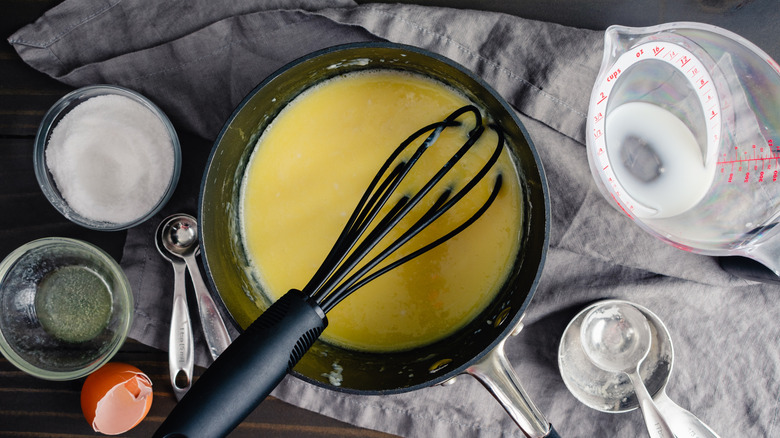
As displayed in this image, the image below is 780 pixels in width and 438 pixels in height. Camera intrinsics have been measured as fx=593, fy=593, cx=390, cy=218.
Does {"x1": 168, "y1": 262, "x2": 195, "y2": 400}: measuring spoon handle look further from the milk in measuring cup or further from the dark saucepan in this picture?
the milk in measuring cup

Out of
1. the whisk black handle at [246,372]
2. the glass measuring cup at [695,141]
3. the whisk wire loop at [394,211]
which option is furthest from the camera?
the glass measuring cup at [695,141]

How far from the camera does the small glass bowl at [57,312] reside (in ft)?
2.32

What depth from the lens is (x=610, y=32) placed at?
63 centimetres

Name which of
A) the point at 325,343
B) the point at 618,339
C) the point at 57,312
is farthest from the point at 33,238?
the point at 618,339

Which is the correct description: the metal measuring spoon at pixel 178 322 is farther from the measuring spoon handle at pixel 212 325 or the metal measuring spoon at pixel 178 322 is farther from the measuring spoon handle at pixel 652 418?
the measuring spoon handle at pixel 652 418

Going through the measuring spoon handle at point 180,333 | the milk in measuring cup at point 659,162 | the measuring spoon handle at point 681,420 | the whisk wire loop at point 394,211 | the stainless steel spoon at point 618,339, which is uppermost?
the whisk wire loop at point 394,211

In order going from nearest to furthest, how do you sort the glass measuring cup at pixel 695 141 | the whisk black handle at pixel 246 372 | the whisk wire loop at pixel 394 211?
the whisk black handle at pixel 246 372, the whisk wire loop at pixel 394 211, the glass measuring cup at pixel 695 141

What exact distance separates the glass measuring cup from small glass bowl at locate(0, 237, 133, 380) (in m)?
0.60

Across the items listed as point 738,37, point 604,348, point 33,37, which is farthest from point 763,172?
point 33,37

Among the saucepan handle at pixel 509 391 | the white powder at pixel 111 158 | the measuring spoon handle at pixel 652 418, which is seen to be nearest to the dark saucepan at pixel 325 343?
the saucepan handle at pixel 509 391

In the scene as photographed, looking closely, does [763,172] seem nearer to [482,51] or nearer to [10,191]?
[482,51]

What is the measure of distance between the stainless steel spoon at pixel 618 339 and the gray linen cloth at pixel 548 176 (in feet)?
0.08

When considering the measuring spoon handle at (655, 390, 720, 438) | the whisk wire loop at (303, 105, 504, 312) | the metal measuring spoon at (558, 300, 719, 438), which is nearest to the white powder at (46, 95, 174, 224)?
the whisk wire loop at (303, 105, 504, 312)

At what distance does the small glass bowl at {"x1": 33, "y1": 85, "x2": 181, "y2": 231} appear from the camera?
2.25 ft
